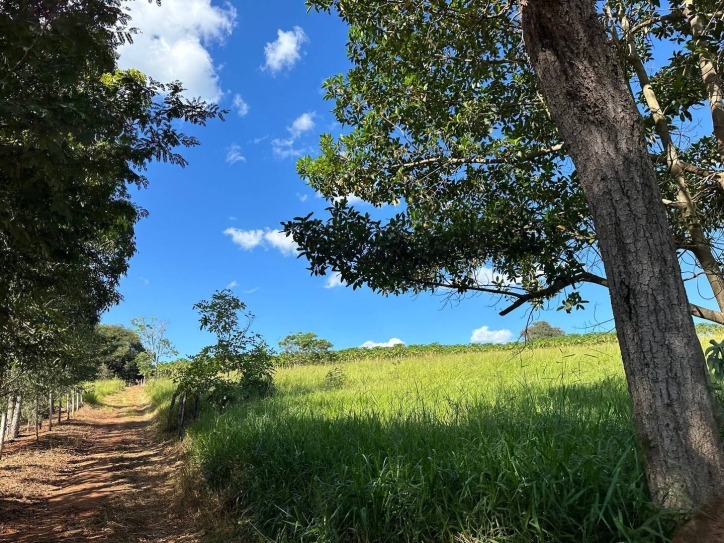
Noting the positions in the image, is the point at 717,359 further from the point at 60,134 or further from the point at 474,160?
the point at 60,134

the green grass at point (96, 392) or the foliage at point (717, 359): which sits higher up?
the foliage at point (717, 359)

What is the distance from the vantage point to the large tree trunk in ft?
7.59

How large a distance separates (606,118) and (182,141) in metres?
4.46

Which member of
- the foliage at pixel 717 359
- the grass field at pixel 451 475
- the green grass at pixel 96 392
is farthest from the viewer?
the green grass at pixel 96 392

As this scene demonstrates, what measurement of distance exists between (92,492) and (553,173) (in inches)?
331

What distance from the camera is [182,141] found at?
5230mm

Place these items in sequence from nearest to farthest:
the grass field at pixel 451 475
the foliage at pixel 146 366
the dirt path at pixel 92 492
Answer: the grass field at pixel 451 475, the dirt path at pixel 92 492, the foliage at pixel 146 366

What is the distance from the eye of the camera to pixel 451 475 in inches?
126

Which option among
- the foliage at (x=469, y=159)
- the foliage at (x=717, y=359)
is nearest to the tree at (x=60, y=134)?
the foliage at (x=469, y=159)

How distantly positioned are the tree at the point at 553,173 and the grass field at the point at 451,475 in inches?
15.7

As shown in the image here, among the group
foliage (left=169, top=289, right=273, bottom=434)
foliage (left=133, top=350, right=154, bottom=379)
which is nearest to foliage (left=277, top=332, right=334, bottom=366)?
foliage (left=133, top=350, right=154, bottom=379)

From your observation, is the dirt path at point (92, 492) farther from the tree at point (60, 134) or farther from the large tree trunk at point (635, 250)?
the large tree trunk at point (635, 250)

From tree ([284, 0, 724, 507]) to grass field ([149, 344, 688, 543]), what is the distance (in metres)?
0.40

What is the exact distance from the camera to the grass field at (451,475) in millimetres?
2613
